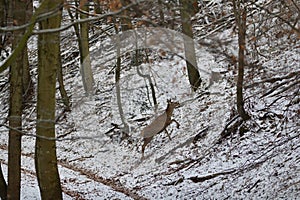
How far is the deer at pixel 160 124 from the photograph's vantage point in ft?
50.0

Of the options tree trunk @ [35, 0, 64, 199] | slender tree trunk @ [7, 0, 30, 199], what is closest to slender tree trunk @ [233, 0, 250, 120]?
tree trunk @ [35, 0, 64, 199]

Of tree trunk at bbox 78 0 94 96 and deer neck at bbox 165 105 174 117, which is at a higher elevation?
tree trunk at bbox 78 0 94 96

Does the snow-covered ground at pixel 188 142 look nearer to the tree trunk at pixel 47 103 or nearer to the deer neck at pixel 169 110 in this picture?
the deer neck at pixel 169 110

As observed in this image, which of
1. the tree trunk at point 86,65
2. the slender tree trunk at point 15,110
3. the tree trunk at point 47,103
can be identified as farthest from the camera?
the tree trunk at point 86,65

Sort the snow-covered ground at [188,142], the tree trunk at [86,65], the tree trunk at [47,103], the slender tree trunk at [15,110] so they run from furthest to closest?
the tree trunk at [86,65] → the snow-covered ground at [188,142] → the slender tree trunk at [15,110] → the tree trunk at [47,103]

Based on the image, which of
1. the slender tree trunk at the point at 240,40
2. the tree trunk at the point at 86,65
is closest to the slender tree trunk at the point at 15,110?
the slender tree trunk at the point at 240,40

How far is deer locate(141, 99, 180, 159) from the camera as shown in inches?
600

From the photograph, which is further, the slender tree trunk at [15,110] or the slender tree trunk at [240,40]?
the slender tree trunk at [240,40]

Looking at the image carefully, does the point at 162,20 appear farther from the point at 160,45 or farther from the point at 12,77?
the point at 12,77

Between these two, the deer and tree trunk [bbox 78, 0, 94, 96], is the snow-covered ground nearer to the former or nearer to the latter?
the deer

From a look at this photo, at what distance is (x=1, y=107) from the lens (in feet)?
74.7

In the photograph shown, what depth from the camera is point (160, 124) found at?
51.4 feet

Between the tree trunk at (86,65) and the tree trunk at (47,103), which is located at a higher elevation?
the tree trunk at (86,65)

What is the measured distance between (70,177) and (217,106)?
5.16 m
